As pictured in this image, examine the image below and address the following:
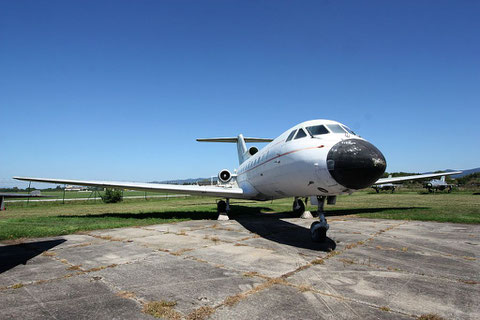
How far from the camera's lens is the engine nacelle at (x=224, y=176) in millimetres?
17812

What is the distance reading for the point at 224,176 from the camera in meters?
18.0

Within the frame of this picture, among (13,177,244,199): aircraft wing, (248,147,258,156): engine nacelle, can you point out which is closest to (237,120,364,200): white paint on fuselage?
(13,177,244,199): aircraft wing

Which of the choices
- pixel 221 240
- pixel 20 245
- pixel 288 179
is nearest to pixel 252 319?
pixel 221 240

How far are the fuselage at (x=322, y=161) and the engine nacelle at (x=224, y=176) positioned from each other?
808cm

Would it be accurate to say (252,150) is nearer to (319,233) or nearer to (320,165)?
(319,233)

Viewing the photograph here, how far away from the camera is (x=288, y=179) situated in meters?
8.17

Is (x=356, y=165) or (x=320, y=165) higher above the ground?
(x=320, y=165)

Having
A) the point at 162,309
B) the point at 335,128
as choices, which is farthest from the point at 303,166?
the point at 162,309

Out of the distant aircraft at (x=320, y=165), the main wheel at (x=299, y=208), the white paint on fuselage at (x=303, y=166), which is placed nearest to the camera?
the distant aircraft at (x=320, y=165)

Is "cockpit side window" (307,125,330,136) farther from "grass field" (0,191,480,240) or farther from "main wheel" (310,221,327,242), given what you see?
"grass field" (0,191,480,240)

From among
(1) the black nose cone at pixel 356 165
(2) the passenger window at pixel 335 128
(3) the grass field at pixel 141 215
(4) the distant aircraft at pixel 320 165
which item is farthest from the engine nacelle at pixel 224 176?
(1) the black nose cone at pixel 356 165

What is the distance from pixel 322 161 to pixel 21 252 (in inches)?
304

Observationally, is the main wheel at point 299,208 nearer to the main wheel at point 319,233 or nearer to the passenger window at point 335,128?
the main wheel at point 319,233

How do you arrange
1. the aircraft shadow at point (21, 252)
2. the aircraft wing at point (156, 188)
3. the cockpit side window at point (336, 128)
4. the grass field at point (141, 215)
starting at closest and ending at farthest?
the aircraft shadow at point (21, 252) → the cockpit side window at point (336, 128) → the grass field at point (141, 215) → the aircraft wing at point (156, 188)
